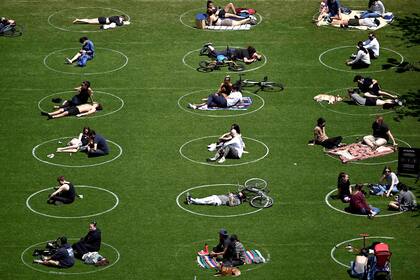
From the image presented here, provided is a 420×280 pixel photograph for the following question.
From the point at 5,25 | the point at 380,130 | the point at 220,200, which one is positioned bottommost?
the point at 220,200

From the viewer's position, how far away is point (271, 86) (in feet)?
228

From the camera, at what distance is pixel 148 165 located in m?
60.9

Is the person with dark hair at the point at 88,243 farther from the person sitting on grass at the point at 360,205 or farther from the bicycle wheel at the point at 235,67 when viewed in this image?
the bicycle wheel at the point at 235,67

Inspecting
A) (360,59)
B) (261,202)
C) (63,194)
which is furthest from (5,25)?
(261,202)

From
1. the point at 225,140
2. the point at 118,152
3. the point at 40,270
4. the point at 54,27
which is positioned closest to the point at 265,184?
the point at 225,140

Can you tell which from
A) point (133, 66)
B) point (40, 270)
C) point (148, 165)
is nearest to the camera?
point (40, 270)

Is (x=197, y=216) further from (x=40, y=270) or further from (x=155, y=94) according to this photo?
(x=155, y=94)

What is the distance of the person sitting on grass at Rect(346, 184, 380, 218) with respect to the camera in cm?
5575

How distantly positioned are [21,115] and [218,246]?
1804 cm

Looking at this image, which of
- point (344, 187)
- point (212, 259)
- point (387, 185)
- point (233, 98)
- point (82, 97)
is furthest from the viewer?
point (233, 98)

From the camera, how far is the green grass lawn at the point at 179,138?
5338cm

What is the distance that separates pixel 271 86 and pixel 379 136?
9.22m

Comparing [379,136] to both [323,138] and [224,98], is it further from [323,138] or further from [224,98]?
[224,98]

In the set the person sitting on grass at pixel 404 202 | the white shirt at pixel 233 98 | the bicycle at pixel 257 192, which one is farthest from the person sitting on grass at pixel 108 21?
the person sitting on grass at pixel 404 202
